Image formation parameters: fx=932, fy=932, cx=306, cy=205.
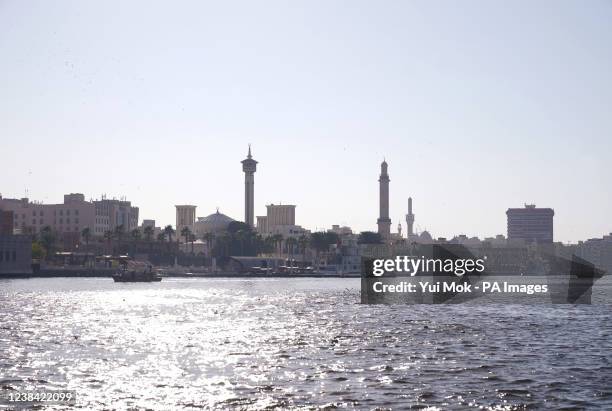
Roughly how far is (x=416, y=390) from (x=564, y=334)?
118 feet

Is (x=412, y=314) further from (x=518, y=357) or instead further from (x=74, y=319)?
(x=518, y=357)

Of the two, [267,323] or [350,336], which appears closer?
[350,336]

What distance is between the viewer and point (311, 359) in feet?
185

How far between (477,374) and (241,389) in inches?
520

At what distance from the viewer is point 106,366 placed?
2053 inches

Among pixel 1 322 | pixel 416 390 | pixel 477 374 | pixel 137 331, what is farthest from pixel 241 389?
pixel 1 322

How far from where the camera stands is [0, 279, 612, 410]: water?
138 feet

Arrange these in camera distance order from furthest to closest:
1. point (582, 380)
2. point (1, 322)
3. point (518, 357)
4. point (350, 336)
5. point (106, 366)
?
1. point (1, 322)
2. point (350, 336)
3. point (518, 357)
4. point (106, 366)
5. point (582, 380)

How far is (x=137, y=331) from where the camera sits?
77188 mm

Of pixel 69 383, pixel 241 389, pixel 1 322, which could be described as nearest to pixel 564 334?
pixel 241 389

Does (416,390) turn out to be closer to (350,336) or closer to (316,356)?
(316,356)

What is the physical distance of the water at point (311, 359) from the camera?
4212cm

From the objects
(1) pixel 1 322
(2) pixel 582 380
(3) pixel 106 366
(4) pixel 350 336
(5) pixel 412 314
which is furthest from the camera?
(5) pixel 412 314

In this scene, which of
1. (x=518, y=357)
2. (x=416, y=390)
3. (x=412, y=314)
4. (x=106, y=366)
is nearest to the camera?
(x=416, y=390)
